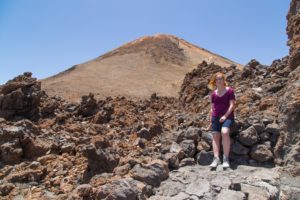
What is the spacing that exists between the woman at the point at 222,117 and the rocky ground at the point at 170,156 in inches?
9.8

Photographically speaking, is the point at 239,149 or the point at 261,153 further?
the point at 239,149

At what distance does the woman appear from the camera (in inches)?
256

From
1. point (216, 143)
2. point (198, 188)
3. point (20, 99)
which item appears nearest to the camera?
point (198, 188)

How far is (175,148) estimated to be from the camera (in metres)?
6.93

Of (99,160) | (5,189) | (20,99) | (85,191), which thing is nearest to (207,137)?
(99,160)

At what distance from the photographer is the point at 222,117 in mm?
6719

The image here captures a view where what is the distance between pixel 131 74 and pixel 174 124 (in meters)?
30.7

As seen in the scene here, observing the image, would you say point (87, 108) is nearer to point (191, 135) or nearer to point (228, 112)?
point (191, 135)

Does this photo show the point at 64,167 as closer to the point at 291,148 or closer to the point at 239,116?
the point at 239,116

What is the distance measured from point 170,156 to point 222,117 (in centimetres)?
108

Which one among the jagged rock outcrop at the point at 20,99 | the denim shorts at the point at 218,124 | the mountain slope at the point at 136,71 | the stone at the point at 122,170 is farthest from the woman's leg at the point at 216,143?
the mountain slope at the point at 136,71

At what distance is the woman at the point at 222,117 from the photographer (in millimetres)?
6504

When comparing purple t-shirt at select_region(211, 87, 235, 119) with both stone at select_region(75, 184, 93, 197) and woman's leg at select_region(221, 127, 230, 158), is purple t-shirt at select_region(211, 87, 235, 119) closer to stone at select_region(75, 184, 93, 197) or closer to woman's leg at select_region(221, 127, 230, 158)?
woman's leg at select_region(221, 127, 230, 158)

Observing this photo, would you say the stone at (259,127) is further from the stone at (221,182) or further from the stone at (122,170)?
the stone at (122,170)
